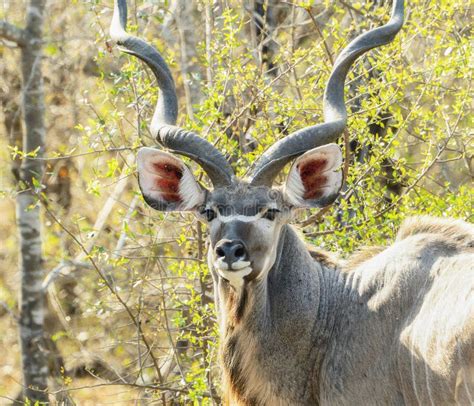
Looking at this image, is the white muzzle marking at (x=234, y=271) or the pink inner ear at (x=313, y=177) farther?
the pink inner ear at (x=313, y=177)

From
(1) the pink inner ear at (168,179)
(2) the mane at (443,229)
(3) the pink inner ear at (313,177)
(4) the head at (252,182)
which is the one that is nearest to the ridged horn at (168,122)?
(4) the head at (252,182)

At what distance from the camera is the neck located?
5.46 meters

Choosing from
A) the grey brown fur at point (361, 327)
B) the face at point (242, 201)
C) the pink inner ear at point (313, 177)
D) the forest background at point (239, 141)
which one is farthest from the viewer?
the forest background at point (239, 141)

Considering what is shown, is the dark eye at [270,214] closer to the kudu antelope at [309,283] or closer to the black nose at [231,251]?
the kudu antelope at [309,283]

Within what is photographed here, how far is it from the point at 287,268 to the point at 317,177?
1.68 feet

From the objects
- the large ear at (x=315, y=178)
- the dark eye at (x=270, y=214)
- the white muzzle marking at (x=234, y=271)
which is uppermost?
the large ear at (x=315, y=178)

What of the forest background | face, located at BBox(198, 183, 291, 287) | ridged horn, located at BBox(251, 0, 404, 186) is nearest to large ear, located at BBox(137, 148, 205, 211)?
face, located at BBox(198, 183, 291, 287)

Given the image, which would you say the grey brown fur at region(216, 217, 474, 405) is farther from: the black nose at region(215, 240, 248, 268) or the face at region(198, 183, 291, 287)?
the black nose at region(215, 240, 248, 268)

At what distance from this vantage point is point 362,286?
18.2 feet

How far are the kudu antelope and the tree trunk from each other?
397 cm

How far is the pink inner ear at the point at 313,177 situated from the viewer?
18.3 feet

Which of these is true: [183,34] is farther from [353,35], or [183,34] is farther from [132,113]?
[353,35]

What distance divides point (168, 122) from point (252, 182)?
660mm

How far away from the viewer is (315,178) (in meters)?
5.63
